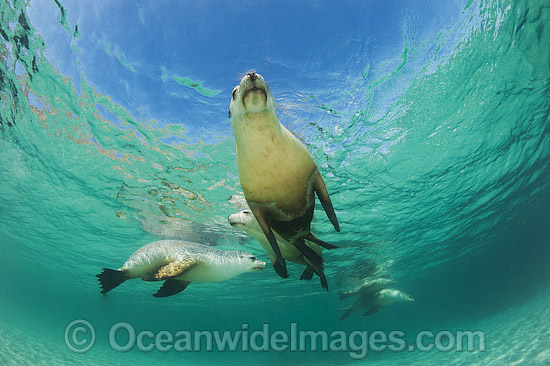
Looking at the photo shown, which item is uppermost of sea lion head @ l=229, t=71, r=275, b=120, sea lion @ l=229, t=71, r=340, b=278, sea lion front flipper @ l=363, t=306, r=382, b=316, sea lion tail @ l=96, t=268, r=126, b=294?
sea lion front flipper @ l=363, t=306, r=382, b=316

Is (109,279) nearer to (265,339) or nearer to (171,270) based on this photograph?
(171,270)

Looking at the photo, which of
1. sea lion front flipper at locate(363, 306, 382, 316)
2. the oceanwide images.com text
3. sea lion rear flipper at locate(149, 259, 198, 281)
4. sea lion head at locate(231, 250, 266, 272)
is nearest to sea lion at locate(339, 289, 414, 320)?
sea lion front flipper at locate(363, 306, 382, 316)

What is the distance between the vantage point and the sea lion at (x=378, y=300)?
564 inches

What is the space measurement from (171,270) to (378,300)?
48.4 ft

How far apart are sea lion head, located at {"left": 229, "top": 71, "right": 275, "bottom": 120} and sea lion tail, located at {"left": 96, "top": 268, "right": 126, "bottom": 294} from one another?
301cm

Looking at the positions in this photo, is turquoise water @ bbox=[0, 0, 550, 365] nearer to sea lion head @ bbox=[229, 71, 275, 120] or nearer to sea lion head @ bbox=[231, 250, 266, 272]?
sea lion head @ bbox=[229, 71, 275, 120]

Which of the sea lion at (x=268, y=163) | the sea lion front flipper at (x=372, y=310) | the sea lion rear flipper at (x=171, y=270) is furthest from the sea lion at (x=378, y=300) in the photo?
the sea lion at (x=268, y=163)

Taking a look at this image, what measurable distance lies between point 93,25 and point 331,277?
73.0 ft

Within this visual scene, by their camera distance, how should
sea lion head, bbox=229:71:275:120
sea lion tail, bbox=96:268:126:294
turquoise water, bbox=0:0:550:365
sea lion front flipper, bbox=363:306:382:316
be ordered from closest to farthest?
sea lion head, bbox=229:71:275:120
sea lion tail, bbox=96:268:126:294
turquoise water, bbox=0:0:550:365
sea lion front flipper, bbox=363:306:382:316

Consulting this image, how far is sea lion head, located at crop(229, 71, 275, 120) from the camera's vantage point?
7.04 ft

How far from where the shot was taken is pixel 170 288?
411cm

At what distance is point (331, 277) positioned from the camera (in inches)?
885

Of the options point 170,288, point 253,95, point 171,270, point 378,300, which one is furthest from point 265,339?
point 253,95

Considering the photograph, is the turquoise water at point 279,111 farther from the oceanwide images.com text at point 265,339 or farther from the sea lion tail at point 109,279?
the sea lion tail at point 109,279
